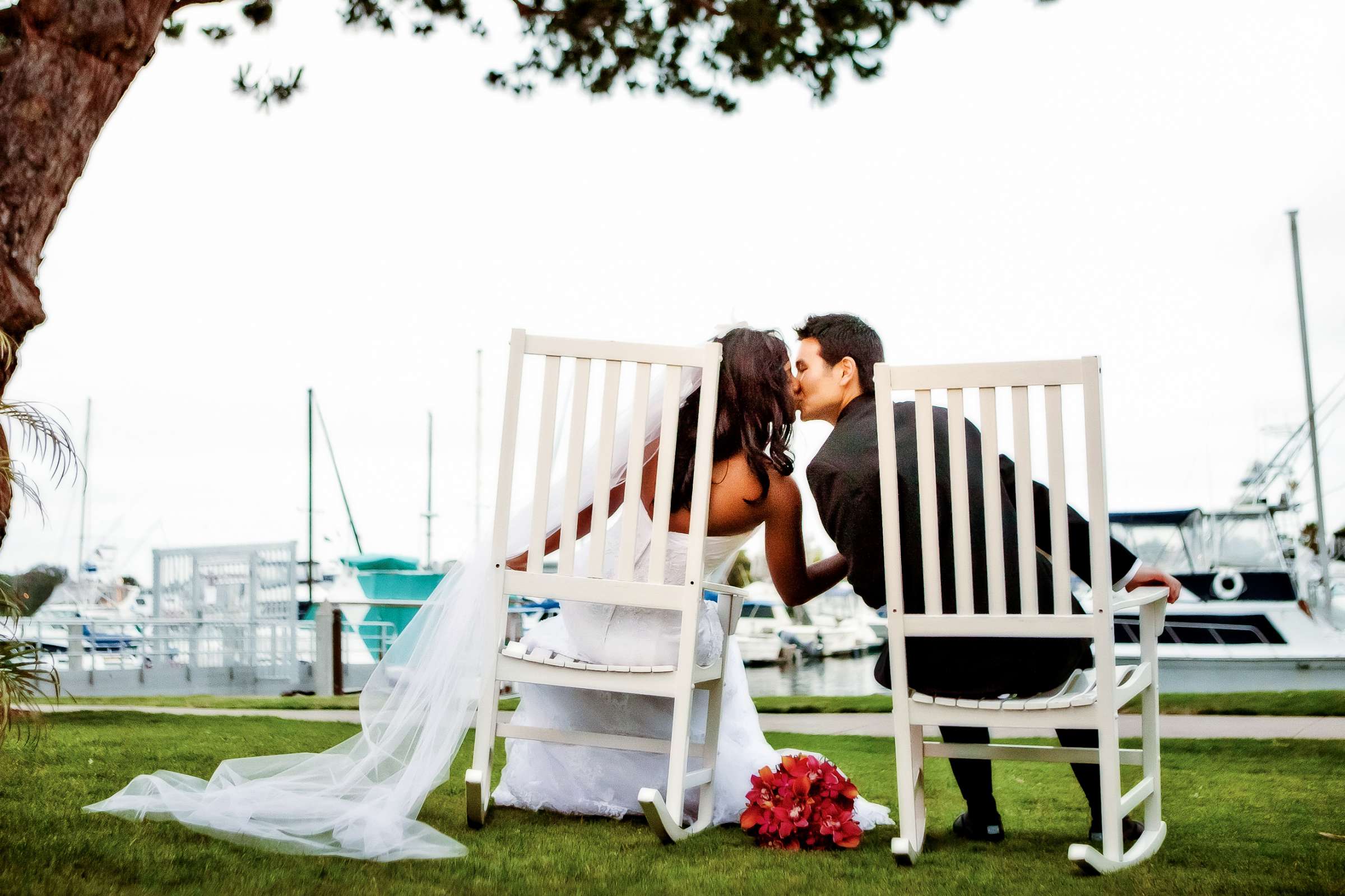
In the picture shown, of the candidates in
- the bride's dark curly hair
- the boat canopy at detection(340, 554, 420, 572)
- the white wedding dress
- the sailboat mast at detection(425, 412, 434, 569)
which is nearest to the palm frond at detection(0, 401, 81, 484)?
the white wedding dress

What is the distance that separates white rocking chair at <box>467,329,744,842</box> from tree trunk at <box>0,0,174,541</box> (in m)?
1.74

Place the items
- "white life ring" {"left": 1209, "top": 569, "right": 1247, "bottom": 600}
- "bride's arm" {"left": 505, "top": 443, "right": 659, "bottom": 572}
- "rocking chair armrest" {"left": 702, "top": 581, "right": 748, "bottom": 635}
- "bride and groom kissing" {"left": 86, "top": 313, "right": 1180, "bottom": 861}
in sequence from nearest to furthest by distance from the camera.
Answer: "bride and groom kissing" {"left": 86, "top": 313, "right": 1180, "bottom": 861} < "rocking chair armrest" {"left": 702, "top": 581, "right": 748, "bottom": 635} < "bride's arm" {"left": 505, "top": 443, "right": 659, "bottom": 572} < "white life ring" {"left": 1209, "top": 569, "right": 1247, "bottom": 600}

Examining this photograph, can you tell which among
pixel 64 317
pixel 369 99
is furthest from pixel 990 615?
pixel 64 317

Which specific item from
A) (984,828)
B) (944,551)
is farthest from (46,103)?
(984,828)

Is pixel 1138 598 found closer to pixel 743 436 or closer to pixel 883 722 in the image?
pixel 743 436

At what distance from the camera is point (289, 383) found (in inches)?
1124

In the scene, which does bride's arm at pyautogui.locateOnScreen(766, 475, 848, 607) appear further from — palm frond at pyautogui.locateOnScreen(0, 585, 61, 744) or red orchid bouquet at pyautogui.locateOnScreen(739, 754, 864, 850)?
palm frond at pyautogui.locateOnScreen(0, 585, 61, 744)

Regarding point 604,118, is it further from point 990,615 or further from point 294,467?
point 294,467

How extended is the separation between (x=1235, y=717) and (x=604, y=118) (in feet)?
18.6

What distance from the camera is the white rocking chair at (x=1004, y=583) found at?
9.02 ft

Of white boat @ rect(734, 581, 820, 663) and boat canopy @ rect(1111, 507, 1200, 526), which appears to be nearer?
boat canopy @ rect(1111, 507, 1200, 526)

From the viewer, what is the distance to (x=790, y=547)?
359cm

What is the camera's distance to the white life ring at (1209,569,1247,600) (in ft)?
56.6

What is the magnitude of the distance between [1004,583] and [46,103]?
348 centimetres
